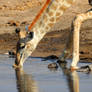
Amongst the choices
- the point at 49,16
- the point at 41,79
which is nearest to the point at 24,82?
the point at 41,79

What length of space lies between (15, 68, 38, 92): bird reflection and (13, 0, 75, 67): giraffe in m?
0.48

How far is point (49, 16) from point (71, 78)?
1.93 metres

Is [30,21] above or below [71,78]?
above

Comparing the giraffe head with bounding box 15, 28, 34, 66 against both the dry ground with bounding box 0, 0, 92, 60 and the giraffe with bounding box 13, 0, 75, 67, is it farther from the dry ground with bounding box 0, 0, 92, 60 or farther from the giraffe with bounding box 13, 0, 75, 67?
the dry ground with bounding box 0, 0, 92, 60

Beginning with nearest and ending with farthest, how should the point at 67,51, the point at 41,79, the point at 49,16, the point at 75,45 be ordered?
the point at 41,79 → the point at 75,45 → the point at 49,16 → the point at 67,51

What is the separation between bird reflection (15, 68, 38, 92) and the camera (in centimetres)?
834

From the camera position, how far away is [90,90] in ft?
26.5

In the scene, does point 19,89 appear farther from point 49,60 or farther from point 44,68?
point 49,60

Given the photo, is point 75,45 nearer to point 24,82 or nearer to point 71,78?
point 71,78

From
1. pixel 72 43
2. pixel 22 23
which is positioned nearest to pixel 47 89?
pixel 72 43

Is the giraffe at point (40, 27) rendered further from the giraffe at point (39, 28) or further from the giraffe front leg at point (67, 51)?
the giraffe front leg at point (67, 51)

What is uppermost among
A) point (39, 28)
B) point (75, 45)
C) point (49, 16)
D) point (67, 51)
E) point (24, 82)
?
point (49, 16)

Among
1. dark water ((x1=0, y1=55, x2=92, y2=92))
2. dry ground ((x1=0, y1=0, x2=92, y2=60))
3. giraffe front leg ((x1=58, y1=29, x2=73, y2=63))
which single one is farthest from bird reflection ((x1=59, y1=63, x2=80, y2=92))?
dry ground ((x1=0, y1=0, x2=92, y2=60))

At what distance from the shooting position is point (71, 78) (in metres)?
9.38
